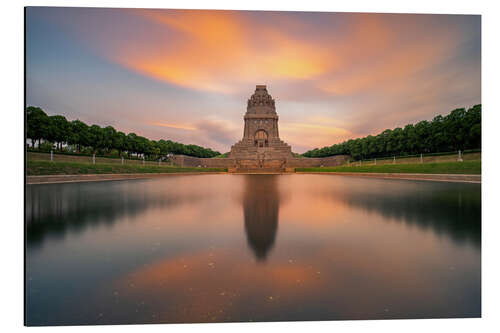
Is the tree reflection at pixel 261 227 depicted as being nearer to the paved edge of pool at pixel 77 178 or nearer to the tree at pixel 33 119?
the tree at pixel 33 119

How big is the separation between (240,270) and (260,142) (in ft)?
191

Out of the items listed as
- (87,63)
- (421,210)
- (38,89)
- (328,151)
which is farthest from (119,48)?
(328,151)

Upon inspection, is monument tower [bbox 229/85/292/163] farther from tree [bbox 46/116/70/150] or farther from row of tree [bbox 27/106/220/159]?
tree [bbox 46/116/70/150]

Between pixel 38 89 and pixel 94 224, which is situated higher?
pixel 38 89

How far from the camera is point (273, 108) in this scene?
62250mm

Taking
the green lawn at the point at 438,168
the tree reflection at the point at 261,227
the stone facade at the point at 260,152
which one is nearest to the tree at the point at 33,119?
the tree reflection at the point at 261,227

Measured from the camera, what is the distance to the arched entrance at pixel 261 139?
2356 inches

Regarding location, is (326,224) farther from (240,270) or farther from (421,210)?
(421,210)

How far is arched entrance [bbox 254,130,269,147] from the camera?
59844 millimetres

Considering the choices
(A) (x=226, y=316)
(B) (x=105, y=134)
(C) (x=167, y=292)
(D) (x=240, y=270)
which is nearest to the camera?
(A) (x=226, y=316)

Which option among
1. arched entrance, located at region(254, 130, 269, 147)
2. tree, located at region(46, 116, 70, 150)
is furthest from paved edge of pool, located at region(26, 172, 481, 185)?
arched entrance, located at region(254, 130, 269, 147)

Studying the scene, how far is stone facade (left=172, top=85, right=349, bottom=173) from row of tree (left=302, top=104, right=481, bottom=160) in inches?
256

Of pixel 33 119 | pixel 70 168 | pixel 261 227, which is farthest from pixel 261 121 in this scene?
pixel 33 119

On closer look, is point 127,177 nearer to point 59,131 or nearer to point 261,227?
point 59,131
